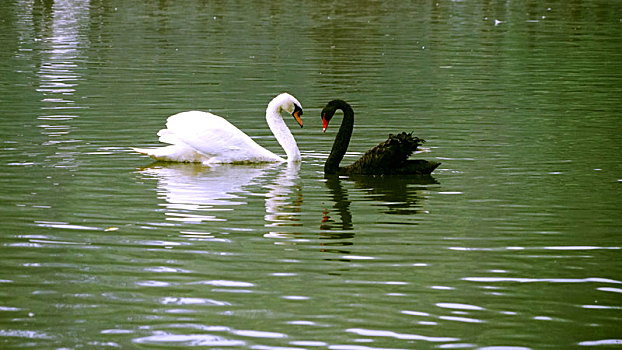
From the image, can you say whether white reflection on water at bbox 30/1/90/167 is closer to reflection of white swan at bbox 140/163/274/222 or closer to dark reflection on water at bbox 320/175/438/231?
reflection of white swan at bbox 140/163/274/222

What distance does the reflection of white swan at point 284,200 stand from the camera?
12195 mm

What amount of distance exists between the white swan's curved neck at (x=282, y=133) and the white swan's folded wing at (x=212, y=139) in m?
0.34

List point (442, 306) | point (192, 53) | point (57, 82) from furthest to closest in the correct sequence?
point (192, 53) < point (57, 82) < point (442, 306)

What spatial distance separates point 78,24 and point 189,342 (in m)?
38.4

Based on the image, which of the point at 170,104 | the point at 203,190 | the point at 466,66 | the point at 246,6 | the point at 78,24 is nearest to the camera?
the point at 203,190

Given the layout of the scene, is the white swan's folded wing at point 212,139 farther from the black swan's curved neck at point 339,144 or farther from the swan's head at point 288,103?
the black swan's curved neck at point 339,144

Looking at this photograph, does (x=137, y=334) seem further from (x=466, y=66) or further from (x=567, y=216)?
(x=466, y=66)

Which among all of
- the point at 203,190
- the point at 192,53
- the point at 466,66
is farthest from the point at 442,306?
the point at 192,53

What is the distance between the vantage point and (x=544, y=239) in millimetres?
11367

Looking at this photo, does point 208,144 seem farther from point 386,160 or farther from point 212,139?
point 386,160

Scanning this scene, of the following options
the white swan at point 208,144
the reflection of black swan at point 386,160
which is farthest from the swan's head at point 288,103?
the reflection of black swan at point 386,160

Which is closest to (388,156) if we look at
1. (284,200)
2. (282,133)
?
(284,200)

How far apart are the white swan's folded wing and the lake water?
0.40 meters

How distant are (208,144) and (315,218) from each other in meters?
3.92
